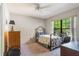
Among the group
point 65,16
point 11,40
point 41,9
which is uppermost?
point 41,9

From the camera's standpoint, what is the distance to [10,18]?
1.86 m

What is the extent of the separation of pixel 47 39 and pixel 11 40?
586 millimetres

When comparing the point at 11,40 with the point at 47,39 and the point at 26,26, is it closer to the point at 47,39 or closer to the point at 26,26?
the point at 26,26

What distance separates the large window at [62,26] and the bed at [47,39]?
97 mm

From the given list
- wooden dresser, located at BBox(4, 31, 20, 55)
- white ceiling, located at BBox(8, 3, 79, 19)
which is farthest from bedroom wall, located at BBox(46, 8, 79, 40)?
wooden dresser, located at BBox(4, 31, 20, 55)

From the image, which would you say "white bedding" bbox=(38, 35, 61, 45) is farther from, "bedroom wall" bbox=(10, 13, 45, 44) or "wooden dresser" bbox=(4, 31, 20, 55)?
"wooden dresser" bbox=(4, 31, 20, 55)

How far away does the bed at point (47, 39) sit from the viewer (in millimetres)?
1896

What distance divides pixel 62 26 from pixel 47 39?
13.0 inches

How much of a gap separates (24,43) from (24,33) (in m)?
0.16

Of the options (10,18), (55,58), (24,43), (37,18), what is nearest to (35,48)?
(24,43)

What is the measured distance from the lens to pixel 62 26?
6.40 feet

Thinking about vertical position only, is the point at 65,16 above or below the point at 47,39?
above

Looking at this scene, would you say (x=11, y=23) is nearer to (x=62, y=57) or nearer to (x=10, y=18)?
(x=10, y=18)

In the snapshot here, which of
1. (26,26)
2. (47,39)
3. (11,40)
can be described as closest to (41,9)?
(26,26)
